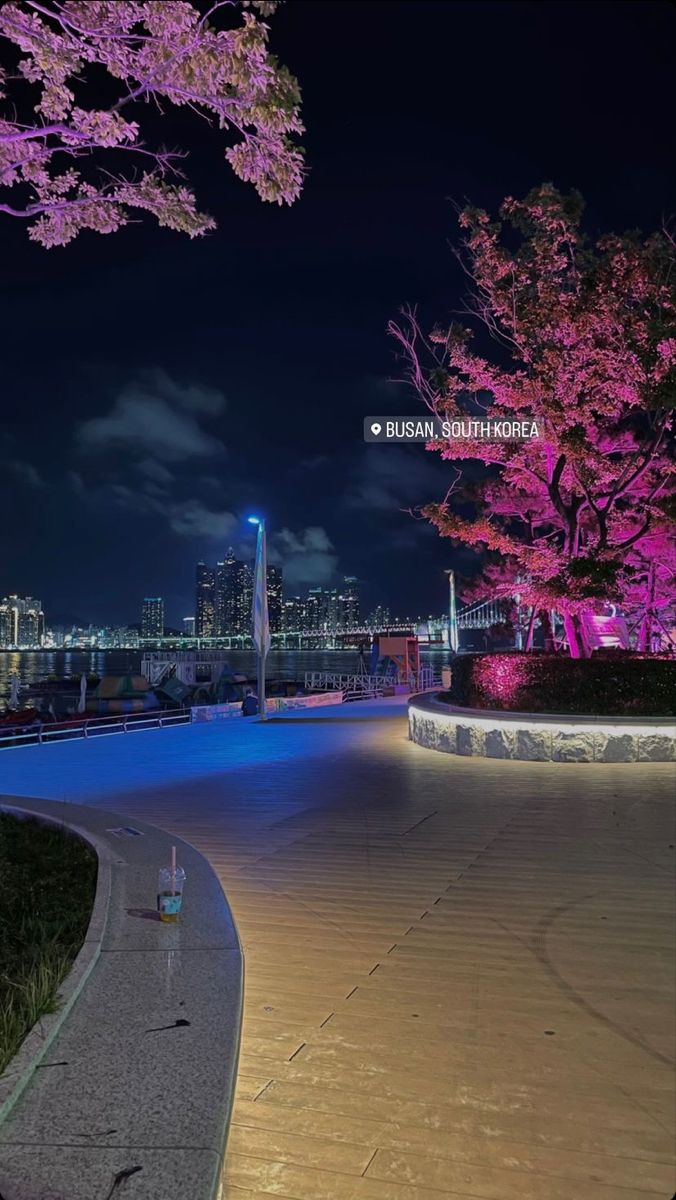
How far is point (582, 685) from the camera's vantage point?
12961 millimetres

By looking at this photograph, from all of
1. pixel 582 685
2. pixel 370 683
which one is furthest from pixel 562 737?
pixel 370 683

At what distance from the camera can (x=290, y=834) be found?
7770mm

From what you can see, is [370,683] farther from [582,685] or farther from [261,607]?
[582,685]

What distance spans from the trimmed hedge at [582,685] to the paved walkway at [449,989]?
10.5 feet

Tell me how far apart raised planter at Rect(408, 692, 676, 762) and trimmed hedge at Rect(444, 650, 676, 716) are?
1.76ft

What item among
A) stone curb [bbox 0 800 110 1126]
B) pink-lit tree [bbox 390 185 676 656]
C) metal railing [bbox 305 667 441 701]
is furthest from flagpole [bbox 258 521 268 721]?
stone curb [bbox 0 800 110 1126]

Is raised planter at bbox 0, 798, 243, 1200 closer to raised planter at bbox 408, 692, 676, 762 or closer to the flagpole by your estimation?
raised planter at bbox 408, 692, 676, 762

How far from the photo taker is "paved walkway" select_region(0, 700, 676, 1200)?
2.80 metres

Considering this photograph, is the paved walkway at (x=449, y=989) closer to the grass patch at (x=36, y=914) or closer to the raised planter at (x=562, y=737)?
the grass patch at (x=36, y=914)

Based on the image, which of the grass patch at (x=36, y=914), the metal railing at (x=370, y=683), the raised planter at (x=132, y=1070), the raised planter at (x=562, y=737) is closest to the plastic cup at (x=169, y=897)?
the raised planter at (x=132, y=1070)

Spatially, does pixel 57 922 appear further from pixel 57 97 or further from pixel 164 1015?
pixel 57 97

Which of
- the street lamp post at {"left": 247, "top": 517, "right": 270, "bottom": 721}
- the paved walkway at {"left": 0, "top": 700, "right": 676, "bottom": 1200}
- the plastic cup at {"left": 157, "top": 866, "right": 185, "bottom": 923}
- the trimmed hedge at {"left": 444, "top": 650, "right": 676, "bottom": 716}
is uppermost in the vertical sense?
the street lamp post at {"left": 247, "top": 517, "right": 270, "bottom": 721}

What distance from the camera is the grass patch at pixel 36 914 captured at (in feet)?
11.1

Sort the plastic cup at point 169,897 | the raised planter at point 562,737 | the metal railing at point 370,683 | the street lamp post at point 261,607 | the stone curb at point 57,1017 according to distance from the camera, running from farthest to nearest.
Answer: the metal railing at point 370,683 < the street lamp post at point 261,607 < the raised planter at point 562,737 < the plastic cup at point 169,897 < the stone curb at point 57,1017
